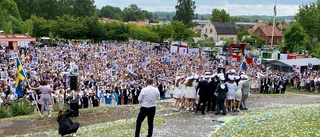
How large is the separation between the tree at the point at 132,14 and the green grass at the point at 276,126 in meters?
161

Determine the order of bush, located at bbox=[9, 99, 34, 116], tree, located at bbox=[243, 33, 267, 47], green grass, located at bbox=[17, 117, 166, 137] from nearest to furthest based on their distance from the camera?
green grass, located at bbox=[17, 117, 166, 137] → bush, located at bbox=[9, 99, 34, 116] → tree, located at bbox=[243, 33, 267, 47]

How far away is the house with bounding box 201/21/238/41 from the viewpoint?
95.4 metres

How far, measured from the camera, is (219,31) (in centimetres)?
9625

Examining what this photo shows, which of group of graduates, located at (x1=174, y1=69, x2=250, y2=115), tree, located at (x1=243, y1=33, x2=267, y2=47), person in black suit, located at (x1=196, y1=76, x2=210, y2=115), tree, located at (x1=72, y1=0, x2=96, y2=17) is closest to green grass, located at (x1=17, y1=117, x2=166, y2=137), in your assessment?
person in black suit, located at (x1=196, y1=76, x2=210, y2=115)

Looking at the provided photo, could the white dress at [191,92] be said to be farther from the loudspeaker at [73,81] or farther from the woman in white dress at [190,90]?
the loudspeaker at [73,81]

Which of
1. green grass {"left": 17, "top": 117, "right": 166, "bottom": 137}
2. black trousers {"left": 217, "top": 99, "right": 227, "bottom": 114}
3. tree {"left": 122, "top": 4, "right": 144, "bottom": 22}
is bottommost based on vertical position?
green grass {"left": 17, "top": 117, "right": 166, "bottom": 137}

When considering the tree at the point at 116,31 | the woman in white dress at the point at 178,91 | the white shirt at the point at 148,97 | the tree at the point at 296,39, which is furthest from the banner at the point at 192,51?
the white shirt at the point at 148,97

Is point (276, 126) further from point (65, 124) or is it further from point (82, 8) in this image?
point (82, 8)

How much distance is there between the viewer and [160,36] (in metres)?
75.5

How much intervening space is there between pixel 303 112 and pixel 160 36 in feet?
207

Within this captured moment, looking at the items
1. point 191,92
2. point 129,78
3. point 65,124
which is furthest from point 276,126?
point 129,78

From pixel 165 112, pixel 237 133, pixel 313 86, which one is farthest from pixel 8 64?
pixel 313 86

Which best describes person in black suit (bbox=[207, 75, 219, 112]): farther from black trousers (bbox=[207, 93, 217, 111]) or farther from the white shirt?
the white shirt

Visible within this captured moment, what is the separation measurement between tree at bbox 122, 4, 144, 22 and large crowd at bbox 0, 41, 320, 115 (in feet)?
427
